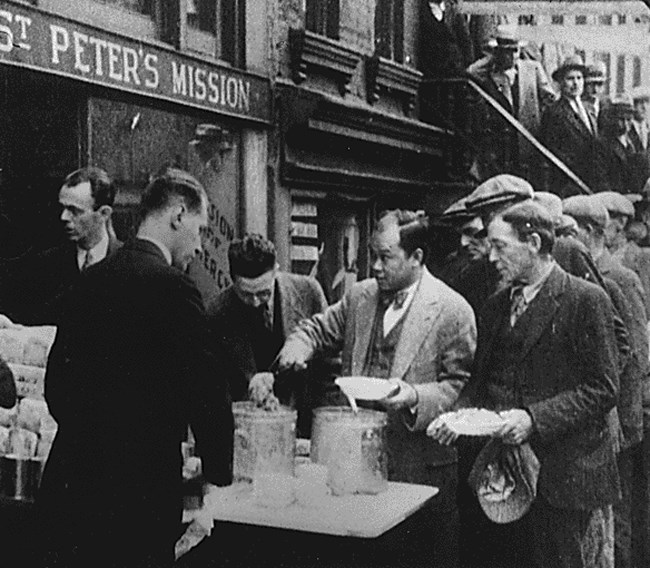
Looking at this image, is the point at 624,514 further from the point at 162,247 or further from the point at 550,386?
the point at 162,247

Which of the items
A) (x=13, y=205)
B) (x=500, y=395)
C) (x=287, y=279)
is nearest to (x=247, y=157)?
(x=287, y=279)

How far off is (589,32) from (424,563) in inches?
66.8

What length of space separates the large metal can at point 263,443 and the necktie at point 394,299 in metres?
0.47

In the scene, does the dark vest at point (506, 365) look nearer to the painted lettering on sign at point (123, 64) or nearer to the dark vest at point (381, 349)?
the dark vest at point (381, 349)

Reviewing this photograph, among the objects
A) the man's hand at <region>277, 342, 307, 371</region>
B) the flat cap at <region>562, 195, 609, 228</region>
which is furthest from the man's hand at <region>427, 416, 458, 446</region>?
the flat cap at <region>562, 195, 609, 228</region>

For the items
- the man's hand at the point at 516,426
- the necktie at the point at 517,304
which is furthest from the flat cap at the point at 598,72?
the man's hand at the point at 516,426

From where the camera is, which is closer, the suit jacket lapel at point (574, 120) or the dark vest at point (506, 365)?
the dark vest at point (506, 365)

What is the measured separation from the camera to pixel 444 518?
2.84 metres

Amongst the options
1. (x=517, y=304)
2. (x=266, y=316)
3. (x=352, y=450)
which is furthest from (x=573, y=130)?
(x=352, y=450)

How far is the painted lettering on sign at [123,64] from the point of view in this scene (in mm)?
2469

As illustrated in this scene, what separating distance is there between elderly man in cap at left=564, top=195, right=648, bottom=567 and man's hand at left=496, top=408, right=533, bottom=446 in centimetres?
33

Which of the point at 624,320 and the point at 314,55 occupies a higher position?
the point at 314,55

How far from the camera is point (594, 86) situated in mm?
2965

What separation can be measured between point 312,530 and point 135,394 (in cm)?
55
